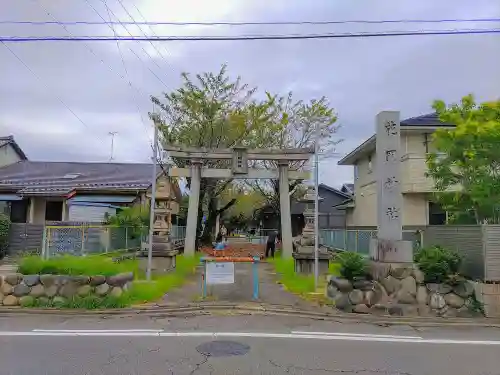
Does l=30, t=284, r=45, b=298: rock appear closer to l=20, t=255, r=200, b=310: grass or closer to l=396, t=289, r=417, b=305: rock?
l=20, t=255, r=200, b=310: grass

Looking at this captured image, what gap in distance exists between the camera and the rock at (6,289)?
903 cm

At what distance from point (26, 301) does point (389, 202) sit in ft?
28.0

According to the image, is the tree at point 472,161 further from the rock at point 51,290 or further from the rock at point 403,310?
the rock at point 51,290

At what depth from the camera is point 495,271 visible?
8.26 metres

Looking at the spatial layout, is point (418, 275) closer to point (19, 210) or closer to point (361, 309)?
point (361, 309)

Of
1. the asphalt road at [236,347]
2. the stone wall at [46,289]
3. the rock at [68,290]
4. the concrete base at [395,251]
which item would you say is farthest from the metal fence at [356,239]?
the rock at [68,290]

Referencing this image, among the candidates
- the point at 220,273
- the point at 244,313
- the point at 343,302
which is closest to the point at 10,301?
the point at 220,273

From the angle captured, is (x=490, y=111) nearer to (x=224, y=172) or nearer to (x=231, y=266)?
(x=231, y=266)

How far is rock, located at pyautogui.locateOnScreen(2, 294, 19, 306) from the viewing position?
8961 millimetres

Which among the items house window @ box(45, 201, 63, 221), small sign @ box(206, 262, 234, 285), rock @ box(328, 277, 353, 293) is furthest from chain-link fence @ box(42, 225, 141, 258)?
house window @ box(45, 201, 63, 221)

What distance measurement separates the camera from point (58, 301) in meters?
8.97

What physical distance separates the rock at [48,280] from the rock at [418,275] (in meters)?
7.96

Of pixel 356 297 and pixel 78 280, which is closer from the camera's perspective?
pixel 356 297

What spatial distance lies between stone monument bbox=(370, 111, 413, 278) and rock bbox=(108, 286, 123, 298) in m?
5.77
